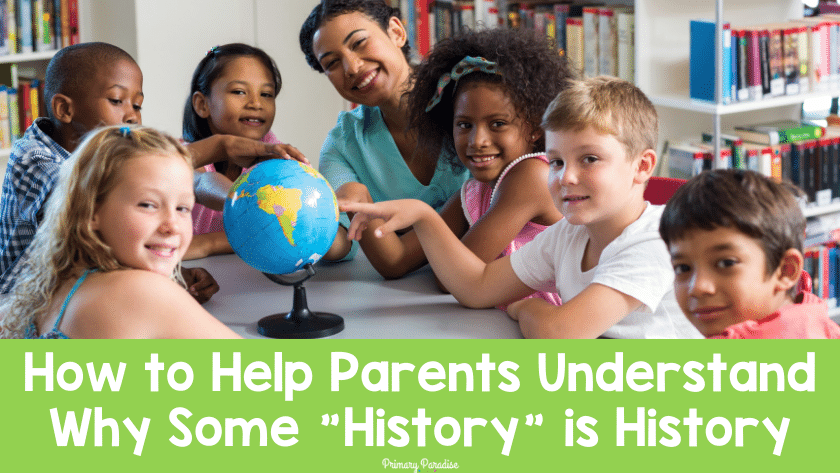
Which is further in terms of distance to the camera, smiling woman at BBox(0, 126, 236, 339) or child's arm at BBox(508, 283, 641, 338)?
child's arm at BBox(508, 283, 641, 338)

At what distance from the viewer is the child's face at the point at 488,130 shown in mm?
1960

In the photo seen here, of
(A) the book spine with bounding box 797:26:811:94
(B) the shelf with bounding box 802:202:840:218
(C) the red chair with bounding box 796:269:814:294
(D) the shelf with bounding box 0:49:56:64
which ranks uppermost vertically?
(D) the shelf with bounding box 0:49:56:64

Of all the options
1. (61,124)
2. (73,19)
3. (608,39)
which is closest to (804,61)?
(608,39)

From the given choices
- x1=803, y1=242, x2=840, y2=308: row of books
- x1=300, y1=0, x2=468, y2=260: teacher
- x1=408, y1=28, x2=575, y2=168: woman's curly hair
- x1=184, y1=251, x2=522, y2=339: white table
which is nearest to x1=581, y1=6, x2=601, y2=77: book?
x1=803, y1=242, x2=840, y2=308: row of books

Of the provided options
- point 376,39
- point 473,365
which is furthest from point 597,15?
point 473,365

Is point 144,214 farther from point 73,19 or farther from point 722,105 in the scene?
point 73,19

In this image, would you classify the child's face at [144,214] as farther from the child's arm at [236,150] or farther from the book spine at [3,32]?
the book spine at [3,32]

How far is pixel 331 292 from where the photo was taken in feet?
6.56

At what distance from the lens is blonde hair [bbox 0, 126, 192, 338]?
1473 mm

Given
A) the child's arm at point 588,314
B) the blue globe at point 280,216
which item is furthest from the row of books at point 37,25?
the child's arm at point 588,314

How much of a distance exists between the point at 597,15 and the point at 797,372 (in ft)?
8.91

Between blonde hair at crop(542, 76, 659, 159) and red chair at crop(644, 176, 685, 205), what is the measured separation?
24.8 inches

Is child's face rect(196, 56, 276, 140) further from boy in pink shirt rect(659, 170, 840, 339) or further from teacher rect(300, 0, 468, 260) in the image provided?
boy in pink shirt rect(659, 170, 840, 339)

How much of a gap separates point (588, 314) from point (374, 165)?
41.5 inches
